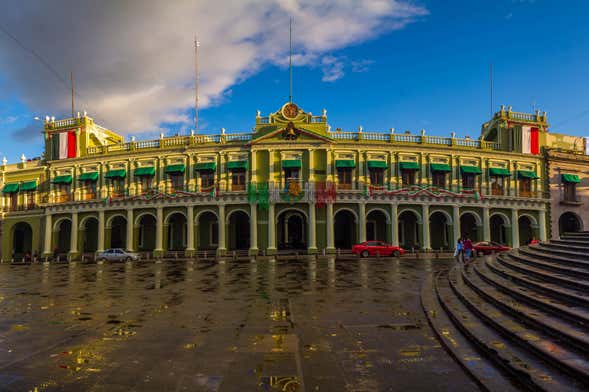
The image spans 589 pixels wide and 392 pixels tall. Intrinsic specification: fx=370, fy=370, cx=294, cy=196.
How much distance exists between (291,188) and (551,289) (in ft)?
82.9

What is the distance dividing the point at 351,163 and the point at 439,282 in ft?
67.2

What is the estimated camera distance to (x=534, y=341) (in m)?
6.10

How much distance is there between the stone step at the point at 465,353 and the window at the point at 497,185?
3060 centimetres

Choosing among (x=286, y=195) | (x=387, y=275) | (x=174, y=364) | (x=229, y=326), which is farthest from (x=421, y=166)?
(x=174, y=364)

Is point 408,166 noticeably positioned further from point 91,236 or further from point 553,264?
point 91,236

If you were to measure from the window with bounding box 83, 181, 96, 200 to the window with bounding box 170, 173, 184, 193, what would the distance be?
8778 millimetres

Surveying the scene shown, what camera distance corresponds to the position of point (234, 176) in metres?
34.9

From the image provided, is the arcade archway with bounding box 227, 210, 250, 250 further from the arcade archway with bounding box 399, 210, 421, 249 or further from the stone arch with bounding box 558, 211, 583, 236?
the stone arch with bounding box 558, 211, 583, 236

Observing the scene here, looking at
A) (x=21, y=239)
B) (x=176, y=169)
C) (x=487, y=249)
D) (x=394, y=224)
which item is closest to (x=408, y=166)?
(x=394, y=224)

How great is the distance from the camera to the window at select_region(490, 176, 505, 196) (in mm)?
36062

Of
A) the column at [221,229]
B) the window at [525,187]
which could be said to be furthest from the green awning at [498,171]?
the column at [221,229]

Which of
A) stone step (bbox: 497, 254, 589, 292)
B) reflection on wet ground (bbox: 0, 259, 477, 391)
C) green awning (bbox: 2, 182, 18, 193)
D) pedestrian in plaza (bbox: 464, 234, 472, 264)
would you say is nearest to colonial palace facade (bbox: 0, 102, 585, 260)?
green awning (bbox: 2, 182, 18, 193)

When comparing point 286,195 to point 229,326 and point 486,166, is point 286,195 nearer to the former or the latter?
point 486,166

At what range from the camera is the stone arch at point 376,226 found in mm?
36031
